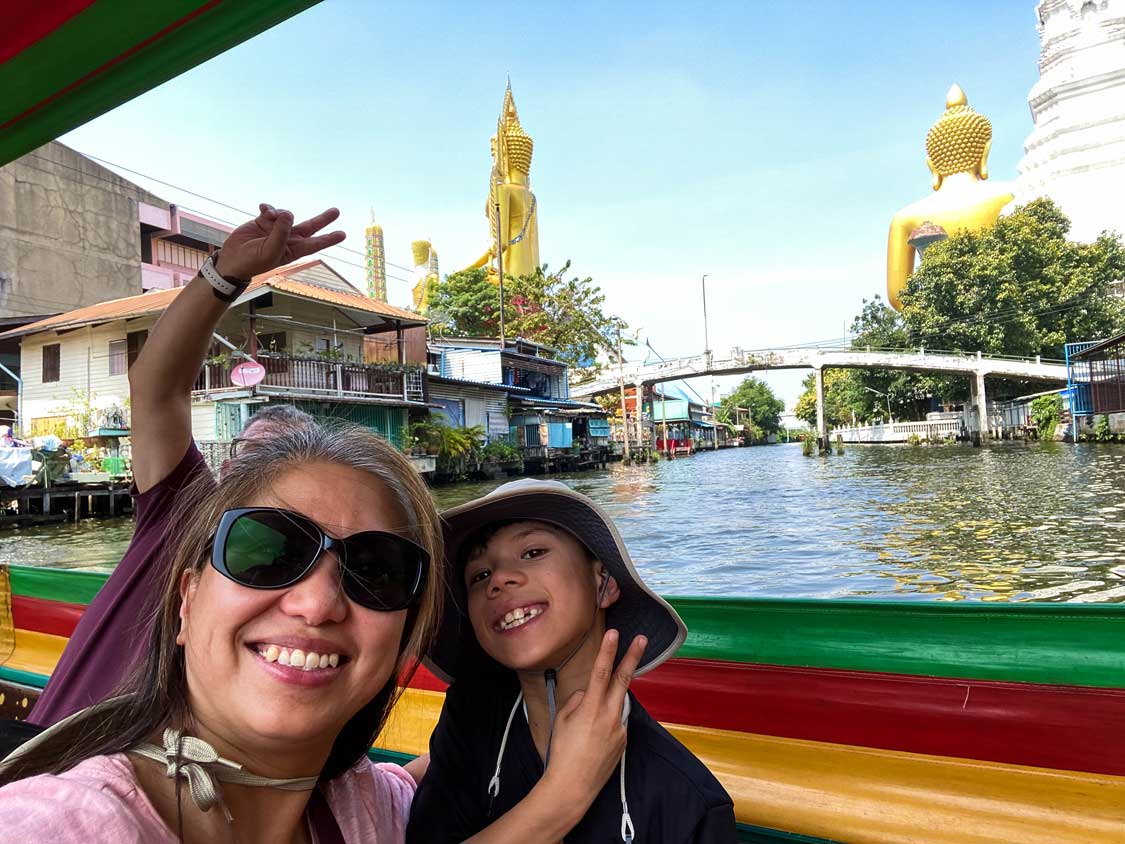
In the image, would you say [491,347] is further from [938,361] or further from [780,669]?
[780,669]

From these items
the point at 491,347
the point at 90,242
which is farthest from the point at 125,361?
the point at 491,347

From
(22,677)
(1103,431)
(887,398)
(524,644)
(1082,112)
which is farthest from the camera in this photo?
(887,398)

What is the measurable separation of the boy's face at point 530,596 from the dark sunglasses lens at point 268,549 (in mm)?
424

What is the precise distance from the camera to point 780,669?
5.02 feet

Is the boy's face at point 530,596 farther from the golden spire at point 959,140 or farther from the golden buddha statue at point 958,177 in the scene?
the golden spire at point 959,140

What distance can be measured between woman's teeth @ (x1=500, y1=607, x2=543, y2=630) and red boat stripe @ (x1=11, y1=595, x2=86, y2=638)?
2355mm

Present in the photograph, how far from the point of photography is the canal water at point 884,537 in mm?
5773

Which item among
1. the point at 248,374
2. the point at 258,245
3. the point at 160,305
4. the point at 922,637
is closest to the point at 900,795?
the point at 922,637

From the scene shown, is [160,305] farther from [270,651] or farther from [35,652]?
[270,651]

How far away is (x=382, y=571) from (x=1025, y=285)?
3533cm

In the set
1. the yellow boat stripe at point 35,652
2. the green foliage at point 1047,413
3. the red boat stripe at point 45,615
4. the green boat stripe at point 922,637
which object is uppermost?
the green foliage at point 1047,413

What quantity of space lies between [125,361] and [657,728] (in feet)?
57.1

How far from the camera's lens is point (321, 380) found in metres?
15.8

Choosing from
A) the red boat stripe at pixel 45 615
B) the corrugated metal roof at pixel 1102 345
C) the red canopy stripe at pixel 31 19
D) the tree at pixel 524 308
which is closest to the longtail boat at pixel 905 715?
the red canopy stripe at pixel 31 19
